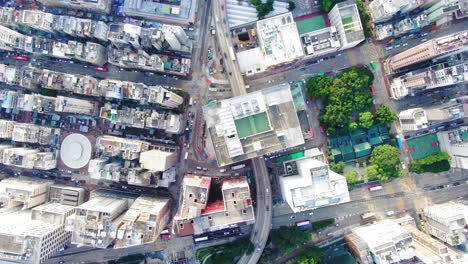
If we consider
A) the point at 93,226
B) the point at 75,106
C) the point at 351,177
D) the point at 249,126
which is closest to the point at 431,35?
the point at 351,177

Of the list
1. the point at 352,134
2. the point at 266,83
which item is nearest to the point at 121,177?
the point at 266,83

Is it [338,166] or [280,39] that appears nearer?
[280,39]

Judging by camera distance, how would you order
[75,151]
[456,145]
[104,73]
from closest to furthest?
[456,145] → [75,151] → [104,73]

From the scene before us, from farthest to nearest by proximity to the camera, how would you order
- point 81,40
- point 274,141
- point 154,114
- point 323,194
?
point 81,40 < point 154,114 < point 274,141 < point 323,194

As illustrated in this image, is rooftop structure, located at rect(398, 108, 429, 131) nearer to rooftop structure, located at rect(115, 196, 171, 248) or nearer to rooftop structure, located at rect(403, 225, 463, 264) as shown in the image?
rooftop structure, located at rect(403, 225, 463, 264)

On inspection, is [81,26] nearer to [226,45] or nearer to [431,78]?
[226,45]

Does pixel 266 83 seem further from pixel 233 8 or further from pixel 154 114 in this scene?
pixel 154 114
